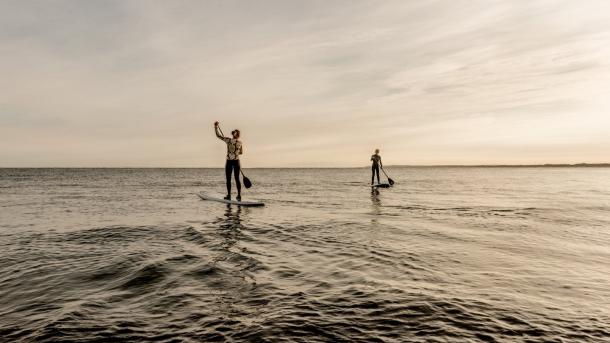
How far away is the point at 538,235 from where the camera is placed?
11.6m

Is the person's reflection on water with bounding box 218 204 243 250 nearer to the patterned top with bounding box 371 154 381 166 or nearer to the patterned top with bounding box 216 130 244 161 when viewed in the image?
the patterned top with bounding box 216 130 244 161

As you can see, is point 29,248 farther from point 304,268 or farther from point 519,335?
point 519,335

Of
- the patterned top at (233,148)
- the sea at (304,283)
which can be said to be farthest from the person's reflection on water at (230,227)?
the patterned top at (233,148)

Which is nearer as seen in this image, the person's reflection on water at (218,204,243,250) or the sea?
the sea

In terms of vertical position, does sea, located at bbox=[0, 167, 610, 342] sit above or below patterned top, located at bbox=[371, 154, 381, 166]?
below

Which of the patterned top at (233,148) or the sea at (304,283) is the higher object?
the patterned top at (233,148)

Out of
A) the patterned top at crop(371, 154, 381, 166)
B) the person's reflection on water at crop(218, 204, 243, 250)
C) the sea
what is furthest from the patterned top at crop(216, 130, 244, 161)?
the patterned top at crop(371, 154, 381, 166)

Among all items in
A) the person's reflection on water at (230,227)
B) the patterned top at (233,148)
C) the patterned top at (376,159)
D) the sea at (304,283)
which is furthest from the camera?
the patterned top at (376,159)

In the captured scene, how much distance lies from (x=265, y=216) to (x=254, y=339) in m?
11.5

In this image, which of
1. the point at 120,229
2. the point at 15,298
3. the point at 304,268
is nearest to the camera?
the point at 15,298

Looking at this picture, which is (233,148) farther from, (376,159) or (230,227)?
(376,159)

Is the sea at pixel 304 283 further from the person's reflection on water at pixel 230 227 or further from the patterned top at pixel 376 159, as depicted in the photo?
the patterned top at pixel 376 159

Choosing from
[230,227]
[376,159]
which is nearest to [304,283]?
[230,227]

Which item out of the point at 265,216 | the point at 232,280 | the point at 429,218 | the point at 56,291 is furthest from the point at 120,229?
the point at 429,218
